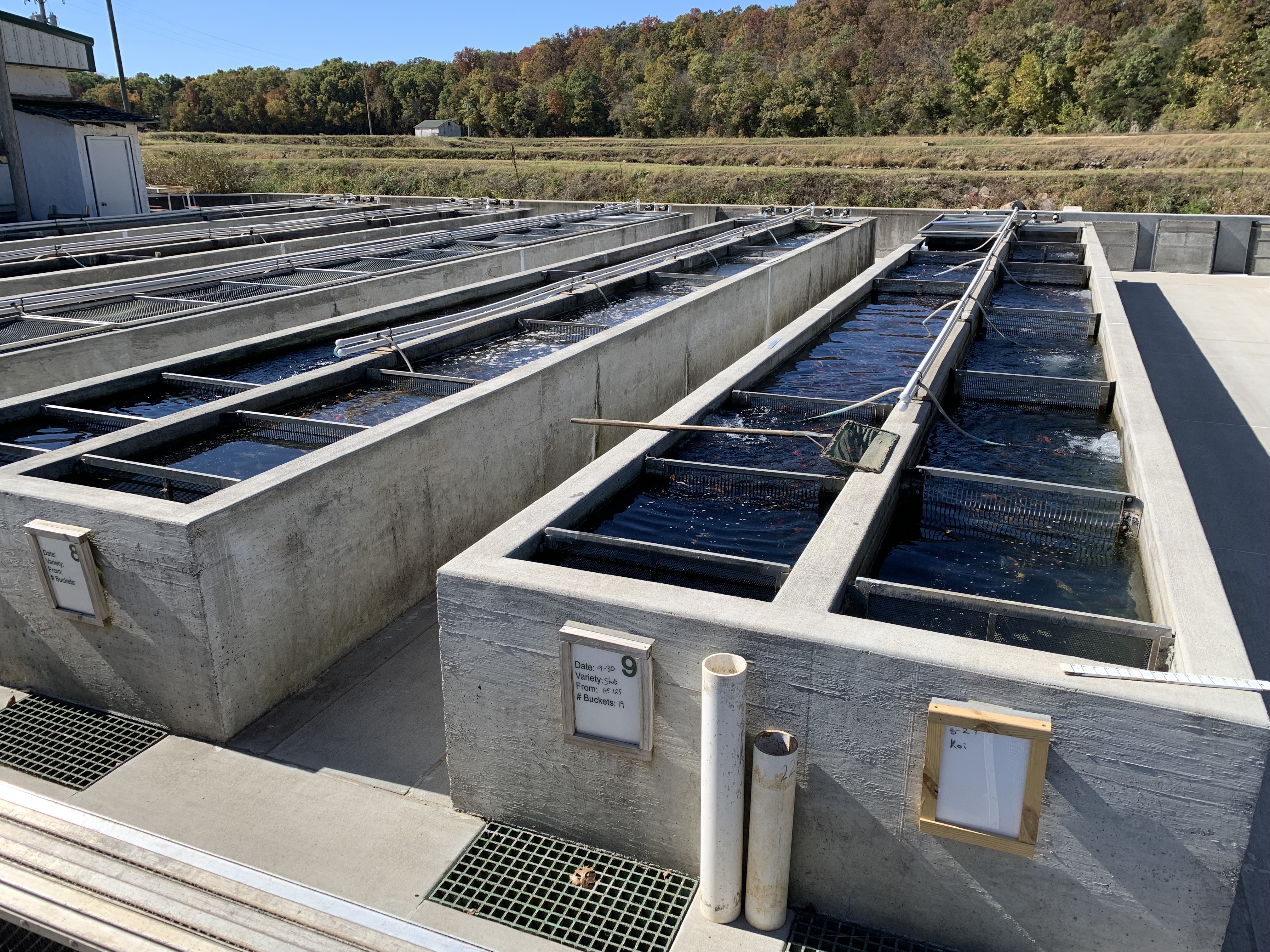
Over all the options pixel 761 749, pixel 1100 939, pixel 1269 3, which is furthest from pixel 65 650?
pixel 1269 3

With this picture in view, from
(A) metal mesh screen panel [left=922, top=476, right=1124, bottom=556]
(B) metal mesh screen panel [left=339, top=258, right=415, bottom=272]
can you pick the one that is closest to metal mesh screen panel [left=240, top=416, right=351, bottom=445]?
(A) metal mesh screen panel [left=922, top=476, right=1124, bottom=556]

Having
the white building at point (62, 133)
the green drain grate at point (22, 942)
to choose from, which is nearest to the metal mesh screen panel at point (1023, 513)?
the green drain grate at point (22, 942)

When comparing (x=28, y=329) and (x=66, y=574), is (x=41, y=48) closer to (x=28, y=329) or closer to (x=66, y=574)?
(x=28, y=329)

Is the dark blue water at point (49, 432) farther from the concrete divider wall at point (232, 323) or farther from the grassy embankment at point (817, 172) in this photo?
the grassy embankment at point (817, 172)

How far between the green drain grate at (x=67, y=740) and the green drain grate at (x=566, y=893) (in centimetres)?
212

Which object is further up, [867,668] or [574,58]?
[574,58]

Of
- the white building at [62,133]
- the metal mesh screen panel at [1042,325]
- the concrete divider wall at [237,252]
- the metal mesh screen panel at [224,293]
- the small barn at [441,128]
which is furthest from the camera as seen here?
the small barn at [441,128]

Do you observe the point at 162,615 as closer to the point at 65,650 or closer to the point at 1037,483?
the point at 65,650

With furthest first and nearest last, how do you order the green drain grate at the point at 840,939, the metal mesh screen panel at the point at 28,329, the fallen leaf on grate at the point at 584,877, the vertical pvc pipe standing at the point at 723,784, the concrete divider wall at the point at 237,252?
the concrete divider wall at the point at 237,252 → the metal mesh screen panel at the point at 28,329 → the fallen leaf on grate at the point at 584,877 → the green drain grate at the point at 840,939 → the vertical pvc pipe standing at the point at 723,784

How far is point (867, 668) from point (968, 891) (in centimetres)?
95

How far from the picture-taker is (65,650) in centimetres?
539

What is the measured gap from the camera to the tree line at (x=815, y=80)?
52.7 metres

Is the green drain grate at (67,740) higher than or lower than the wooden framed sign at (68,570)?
lower

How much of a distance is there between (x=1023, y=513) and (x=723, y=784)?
263 centimetres
